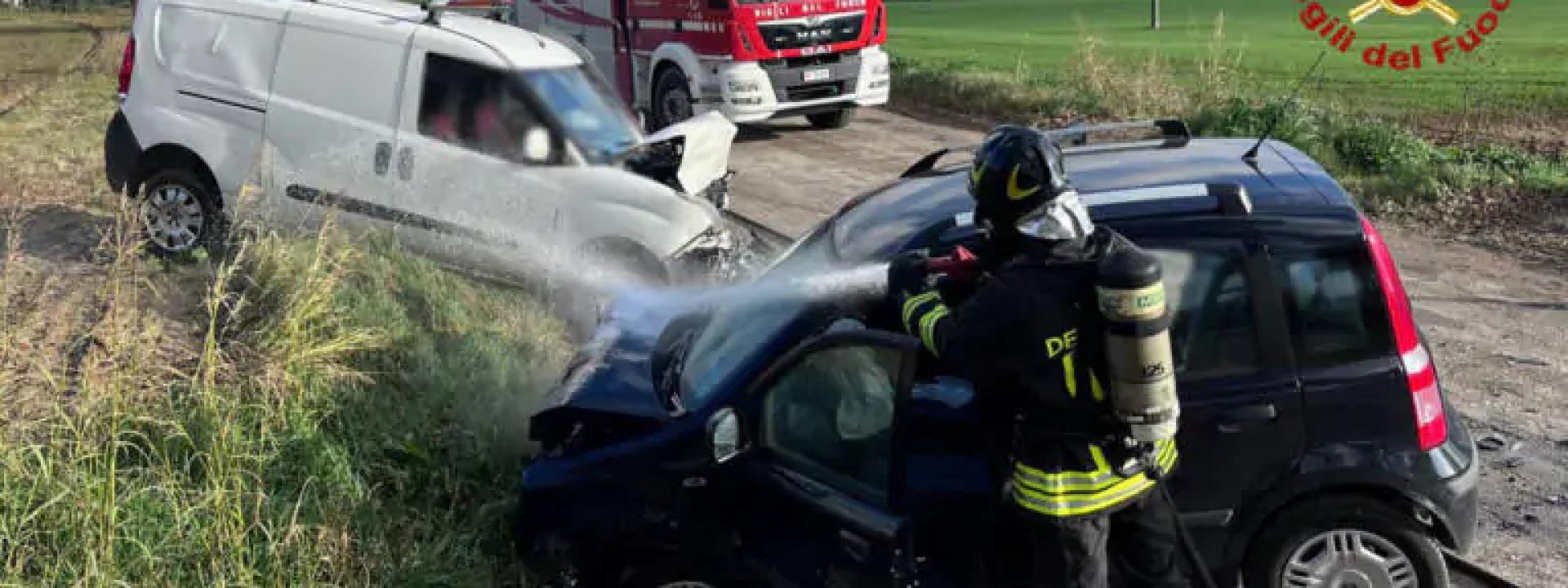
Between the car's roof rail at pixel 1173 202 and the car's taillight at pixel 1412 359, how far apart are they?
406 mm

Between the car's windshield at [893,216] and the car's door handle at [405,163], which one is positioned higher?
the car's windshield at [893,216]

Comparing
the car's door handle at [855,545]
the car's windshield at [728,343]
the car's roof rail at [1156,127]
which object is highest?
the car's roof rail at [1156,127]

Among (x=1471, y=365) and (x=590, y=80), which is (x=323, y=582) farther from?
(x=1471, y=365)

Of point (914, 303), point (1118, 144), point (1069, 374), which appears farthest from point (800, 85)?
point (1069, 374)

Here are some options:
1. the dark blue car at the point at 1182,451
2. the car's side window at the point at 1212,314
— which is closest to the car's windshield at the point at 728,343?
the dark blue car at the point at 1182,451

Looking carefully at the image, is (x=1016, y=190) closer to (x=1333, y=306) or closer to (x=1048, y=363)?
(x=1048, y=363)

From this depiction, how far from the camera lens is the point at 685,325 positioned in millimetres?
4977

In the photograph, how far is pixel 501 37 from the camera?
8.27 meters

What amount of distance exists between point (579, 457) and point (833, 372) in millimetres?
910

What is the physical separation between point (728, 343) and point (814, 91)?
35.8 ft

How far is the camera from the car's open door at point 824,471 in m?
3.91

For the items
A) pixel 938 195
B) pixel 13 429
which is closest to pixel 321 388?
pixel 13 429

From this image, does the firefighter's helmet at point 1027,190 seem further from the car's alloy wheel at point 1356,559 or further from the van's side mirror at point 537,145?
the van's side mirror at point 537,145

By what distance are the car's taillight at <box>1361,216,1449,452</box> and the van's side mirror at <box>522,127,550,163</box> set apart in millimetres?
4820
